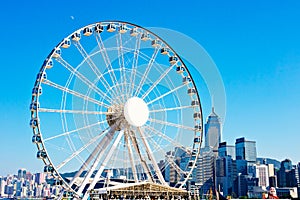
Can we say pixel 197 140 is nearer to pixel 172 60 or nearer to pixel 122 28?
pixel 172 60

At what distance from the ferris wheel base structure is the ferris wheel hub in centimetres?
582

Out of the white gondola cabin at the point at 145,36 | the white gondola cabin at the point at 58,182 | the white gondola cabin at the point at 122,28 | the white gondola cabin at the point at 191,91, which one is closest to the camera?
the white gondola cabin at the point at 58,182

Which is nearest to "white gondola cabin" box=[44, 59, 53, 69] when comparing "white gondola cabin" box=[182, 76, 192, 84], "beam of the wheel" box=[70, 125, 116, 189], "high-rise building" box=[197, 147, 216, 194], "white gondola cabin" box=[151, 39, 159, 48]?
"beam of the wheel" box=[70, 125, 116, 189]

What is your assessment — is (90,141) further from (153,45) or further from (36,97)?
(153,45)

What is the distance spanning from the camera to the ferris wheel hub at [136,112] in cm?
3944

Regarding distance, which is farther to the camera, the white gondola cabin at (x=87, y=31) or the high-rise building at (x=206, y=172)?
the high-rise building at (x=206, y=172)

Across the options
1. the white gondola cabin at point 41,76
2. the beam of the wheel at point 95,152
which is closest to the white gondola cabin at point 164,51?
the beam of the wheel at point 95,152

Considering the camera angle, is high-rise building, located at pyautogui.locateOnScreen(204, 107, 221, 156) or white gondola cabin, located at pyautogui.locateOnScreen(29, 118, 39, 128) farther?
high-rise building, located at pyautogui.locateOnScreen(204, 107, 221, 156)

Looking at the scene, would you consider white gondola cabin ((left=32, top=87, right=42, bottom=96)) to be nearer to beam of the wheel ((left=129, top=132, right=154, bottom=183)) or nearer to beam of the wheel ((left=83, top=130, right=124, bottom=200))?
beam of the wheel ((left=83, top=130, right=124, bottom=200))

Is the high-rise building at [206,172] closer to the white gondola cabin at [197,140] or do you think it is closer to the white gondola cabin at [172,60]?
the white gondola cabin at [197,140]

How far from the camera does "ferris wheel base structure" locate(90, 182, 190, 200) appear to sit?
3988cm

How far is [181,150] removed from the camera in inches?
1745

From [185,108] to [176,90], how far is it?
2044mm

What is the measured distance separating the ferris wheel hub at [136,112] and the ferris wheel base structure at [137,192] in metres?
5.82
